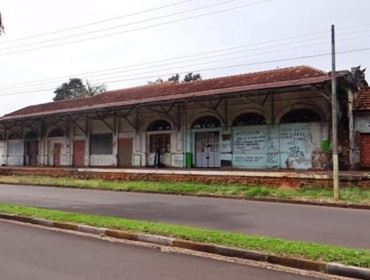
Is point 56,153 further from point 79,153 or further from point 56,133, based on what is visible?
point 79,153

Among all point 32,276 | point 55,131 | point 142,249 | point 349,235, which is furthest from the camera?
point 55,131

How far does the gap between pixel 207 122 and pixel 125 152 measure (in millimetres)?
6948

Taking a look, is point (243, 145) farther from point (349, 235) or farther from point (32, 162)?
point (32, 162)

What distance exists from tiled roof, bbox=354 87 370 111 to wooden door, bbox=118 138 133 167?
47.7ft

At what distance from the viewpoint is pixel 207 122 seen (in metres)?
29.1

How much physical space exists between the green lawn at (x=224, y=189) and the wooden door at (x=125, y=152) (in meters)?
5.85

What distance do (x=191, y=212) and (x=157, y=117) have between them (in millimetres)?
17604

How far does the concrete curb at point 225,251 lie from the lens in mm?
6840

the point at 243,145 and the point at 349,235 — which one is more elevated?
the point at 243,145

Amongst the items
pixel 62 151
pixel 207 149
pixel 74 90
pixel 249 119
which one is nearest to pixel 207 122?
pixel 207 149

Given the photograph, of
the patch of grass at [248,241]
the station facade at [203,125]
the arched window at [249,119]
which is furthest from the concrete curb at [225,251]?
the arched window at [249,119]

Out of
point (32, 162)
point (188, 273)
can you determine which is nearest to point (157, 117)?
point (32, 162)

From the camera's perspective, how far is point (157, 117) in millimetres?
31328

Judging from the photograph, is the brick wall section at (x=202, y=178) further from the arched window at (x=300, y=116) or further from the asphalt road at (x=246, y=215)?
the arched window at (x=300, y=116)
